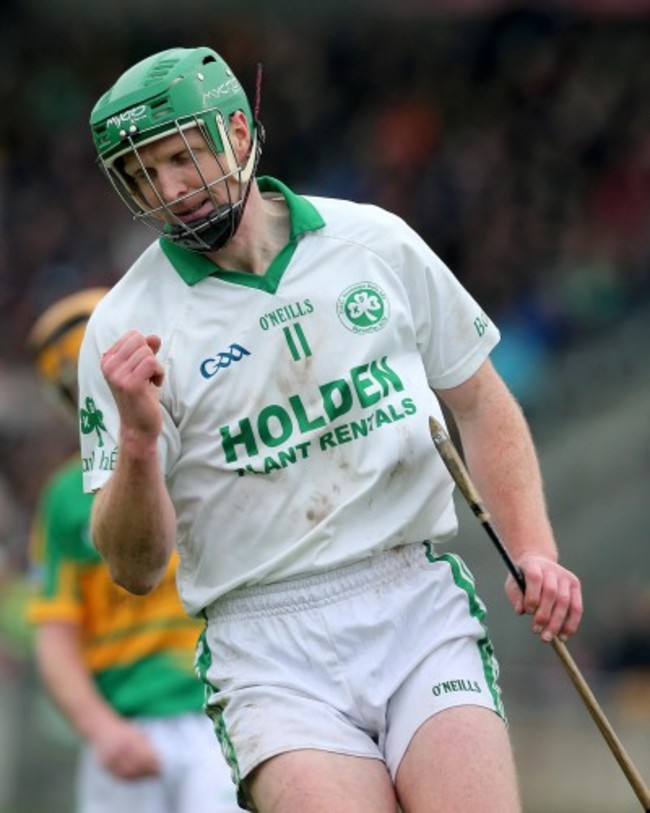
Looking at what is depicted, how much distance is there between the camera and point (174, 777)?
810 cm

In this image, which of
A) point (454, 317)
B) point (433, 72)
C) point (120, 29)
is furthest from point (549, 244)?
point (454, 317)

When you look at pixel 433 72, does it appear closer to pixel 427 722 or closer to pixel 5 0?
pixel 5 0

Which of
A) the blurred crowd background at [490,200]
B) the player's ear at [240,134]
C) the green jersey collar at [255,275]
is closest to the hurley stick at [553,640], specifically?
the green jersey collar at [255,275]

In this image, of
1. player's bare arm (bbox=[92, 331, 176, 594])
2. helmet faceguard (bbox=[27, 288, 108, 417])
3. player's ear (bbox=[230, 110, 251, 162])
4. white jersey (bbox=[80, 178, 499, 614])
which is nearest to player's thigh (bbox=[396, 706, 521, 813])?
white jersey (bbox=[80, 178, 499, 614])

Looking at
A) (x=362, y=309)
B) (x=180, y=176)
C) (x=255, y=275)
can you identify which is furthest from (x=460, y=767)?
(x=180, y=176)

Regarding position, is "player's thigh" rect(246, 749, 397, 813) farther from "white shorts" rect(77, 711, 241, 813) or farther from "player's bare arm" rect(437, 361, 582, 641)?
"white shorts" rect(77, 711, 241, 813)

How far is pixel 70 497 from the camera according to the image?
26.8ft

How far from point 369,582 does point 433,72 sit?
53.6 ft

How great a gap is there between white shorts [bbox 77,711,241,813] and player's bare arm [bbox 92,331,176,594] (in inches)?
102

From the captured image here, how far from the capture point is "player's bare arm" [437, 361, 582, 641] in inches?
217

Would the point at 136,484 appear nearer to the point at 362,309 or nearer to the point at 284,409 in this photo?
the point at 284,409

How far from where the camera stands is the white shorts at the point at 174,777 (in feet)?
26.1

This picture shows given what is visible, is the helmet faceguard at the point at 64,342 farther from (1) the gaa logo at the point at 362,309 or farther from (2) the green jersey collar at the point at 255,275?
(1) the gaa logo at the point at 362,309

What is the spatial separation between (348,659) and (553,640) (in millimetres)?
514
